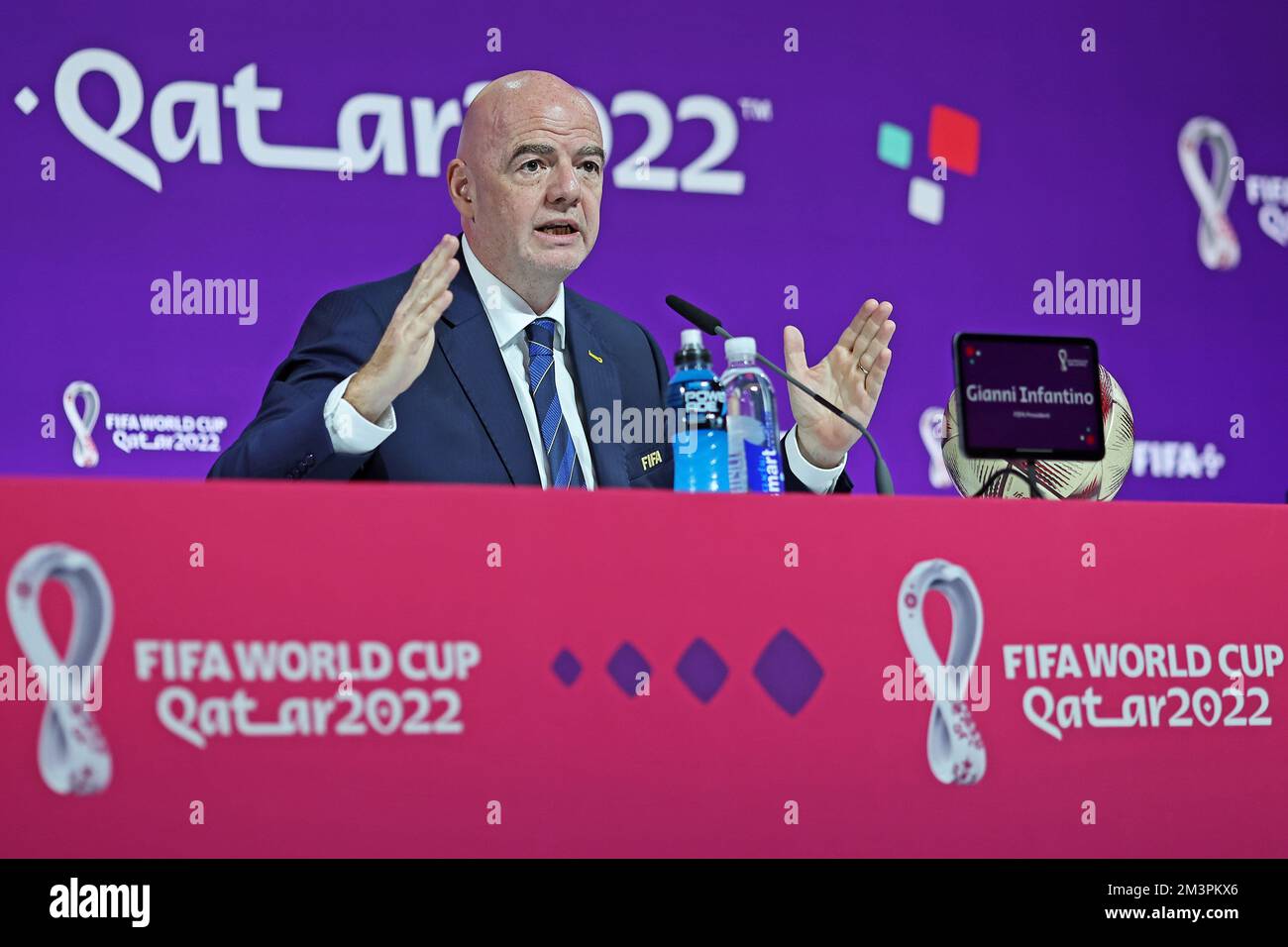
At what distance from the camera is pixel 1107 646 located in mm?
1622

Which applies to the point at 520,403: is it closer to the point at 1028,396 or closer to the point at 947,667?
the point at 1028,396

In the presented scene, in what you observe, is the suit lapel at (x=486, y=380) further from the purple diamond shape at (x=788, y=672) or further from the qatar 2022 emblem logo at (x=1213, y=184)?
the qatar 2022 emblem logo at (x=1213, y=184)

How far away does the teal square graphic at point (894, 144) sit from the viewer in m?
3.83

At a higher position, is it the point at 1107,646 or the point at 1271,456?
the point at 1271,456

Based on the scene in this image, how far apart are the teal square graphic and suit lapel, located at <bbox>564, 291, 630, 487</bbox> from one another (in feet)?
4.79

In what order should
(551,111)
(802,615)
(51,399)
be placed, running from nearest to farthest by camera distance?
(802,615)
(551,111)
(51,399)

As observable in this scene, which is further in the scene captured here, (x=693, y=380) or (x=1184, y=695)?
(x=693, y=380)

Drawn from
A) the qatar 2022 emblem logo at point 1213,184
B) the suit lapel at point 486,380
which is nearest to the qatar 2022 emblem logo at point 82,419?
the suit lapel at point 486,380

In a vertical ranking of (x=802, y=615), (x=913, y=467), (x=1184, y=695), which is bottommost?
(x=1184, y=695)

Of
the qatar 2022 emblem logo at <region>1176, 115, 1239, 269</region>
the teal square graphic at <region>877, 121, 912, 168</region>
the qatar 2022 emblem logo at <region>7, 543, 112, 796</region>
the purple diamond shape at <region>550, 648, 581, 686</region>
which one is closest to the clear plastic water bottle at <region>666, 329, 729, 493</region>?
the purple diamond shape at <region>550, 648, 581, 686</region>

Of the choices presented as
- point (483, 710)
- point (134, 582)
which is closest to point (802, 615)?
point (483, 710)
